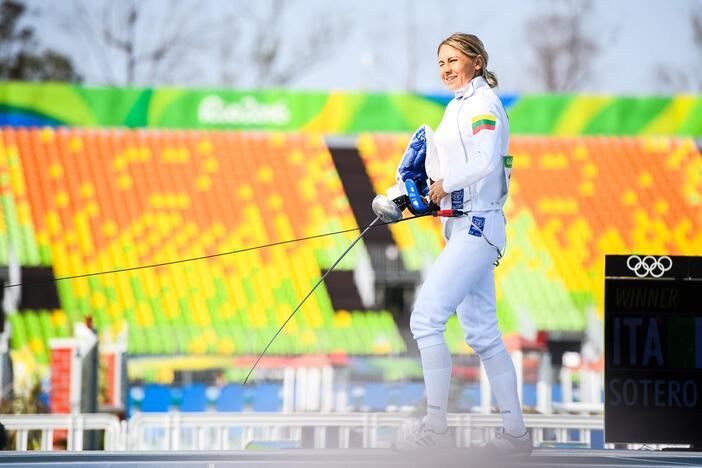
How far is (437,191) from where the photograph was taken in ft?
17.5

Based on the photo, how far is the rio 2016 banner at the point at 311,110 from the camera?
22.6 m

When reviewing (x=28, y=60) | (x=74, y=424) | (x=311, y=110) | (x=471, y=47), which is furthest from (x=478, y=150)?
(x=28, y=60)

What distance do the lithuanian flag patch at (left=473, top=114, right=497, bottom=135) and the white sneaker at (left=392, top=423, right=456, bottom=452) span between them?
1374 millimetres

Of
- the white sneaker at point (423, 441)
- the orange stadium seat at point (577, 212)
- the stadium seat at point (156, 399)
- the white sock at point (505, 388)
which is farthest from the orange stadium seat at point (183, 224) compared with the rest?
the white sneaker at point (423, 441)

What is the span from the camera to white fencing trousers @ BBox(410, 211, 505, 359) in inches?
204

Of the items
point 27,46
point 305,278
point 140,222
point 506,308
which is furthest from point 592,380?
point 27,46

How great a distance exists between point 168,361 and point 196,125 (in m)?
5.47

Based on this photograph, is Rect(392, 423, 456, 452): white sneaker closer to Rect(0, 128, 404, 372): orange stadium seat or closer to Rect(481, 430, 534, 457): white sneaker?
Rect(481, 430, 534, 457): white sneaker

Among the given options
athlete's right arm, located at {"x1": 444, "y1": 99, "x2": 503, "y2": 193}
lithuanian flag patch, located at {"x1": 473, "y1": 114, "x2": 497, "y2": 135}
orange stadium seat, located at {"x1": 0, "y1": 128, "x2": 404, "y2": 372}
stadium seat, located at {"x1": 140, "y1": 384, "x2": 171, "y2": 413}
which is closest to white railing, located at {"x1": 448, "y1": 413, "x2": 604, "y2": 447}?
athlete's right arm, located at {"x1": 444, "y1": 99, "x2": 503, "y2": 193}

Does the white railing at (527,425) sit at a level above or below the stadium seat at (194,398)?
below

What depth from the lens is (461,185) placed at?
5203mm

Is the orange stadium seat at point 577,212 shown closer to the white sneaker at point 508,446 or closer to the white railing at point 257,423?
the white railing at point 257,423

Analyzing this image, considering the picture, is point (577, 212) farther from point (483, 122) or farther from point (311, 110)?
point (483, 122)

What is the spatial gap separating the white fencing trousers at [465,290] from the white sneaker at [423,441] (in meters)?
0.38
